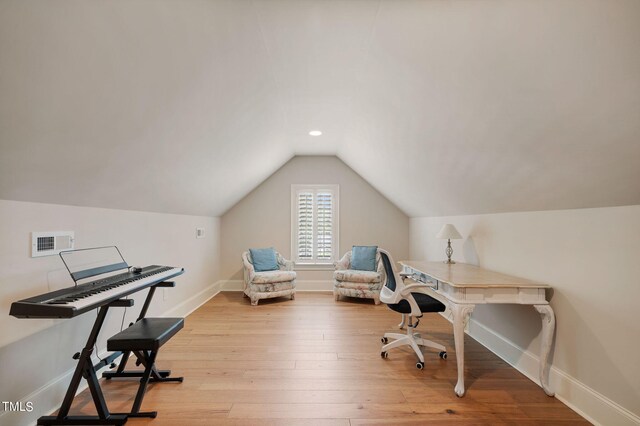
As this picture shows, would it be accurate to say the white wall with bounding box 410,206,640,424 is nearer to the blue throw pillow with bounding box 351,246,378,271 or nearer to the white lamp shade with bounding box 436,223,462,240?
the white lamp shade with bounding box 436,223,462,240

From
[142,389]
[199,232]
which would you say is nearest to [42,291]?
[142,389]

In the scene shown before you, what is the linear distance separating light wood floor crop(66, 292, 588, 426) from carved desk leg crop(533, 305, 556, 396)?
102mm

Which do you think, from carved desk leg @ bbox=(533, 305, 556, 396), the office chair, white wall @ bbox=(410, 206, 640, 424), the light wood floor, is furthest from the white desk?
the office chair

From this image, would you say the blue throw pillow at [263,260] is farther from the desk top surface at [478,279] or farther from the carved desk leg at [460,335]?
the carved desk leg at [460,335]

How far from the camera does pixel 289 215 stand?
5758mm

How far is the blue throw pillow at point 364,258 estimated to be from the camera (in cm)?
514

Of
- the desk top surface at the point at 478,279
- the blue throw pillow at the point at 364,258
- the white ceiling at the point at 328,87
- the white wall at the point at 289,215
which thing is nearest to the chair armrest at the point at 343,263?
the blue throw pillow at the point at 364,258

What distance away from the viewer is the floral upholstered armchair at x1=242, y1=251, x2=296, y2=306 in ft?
15.4

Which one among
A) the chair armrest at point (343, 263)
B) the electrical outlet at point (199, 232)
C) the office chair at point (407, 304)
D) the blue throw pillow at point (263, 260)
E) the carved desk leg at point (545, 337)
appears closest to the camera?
the carved desk leg at point (545, 337)

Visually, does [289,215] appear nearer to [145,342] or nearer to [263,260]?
[263,260]

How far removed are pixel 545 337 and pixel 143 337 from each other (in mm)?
2795

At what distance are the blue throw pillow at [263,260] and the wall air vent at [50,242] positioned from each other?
3.02 metres

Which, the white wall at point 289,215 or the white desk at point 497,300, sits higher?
the white wall at point 289,215

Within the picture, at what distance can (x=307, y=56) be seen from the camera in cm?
235
